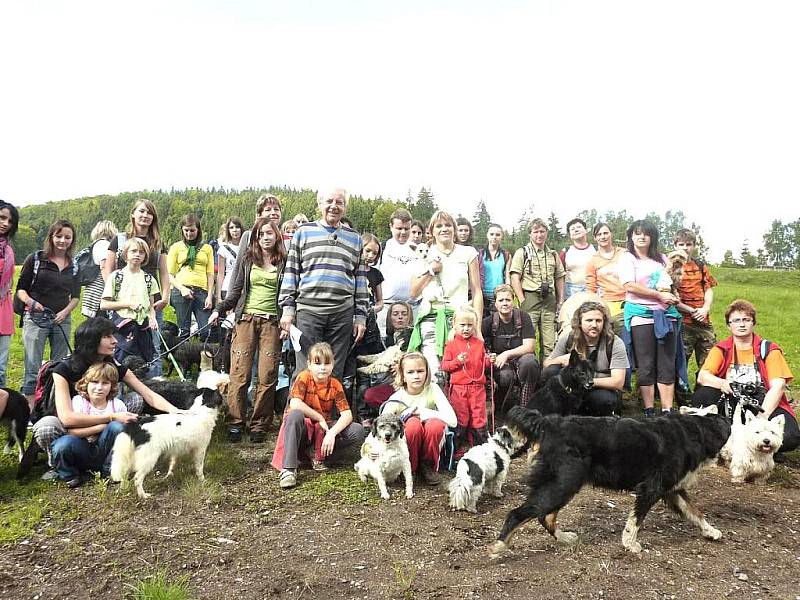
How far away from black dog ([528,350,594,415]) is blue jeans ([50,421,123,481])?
3967 millimetres

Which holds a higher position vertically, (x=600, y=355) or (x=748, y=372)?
(x=600, y=355)

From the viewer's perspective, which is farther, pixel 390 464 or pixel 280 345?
pixel 280 345

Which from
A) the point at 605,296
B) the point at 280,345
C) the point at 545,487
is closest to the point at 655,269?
the point at 605,296

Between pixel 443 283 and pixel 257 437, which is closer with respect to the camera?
pixel 257 437

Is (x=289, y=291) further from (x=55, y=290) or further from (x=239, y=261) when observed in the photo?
(x=55, y=290)

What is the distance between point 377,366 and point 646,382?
322cm

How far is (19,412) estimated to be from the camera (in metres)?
5.05

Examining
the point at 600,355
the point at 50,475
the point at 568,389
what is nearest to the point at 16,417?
the point at 50,475

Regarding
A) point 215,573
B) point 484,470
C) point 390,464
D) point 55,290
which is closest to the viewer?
point 215,573

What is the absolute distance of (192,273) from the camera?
8.52m

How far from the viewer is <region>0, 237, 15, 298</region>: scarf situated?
5906mm

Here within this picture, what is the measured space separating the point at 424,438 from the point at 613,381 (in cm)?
209

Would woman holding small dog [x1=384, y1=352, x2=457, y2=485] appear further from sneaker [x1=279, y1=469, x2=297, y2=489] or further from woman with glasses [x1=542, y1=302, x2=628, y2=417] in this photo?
woman with glasses [x1=542, y1=302, x2=628, y2=417]

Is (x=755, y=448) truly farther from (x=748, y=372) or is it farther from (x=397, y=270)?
(x=397, y=270)
